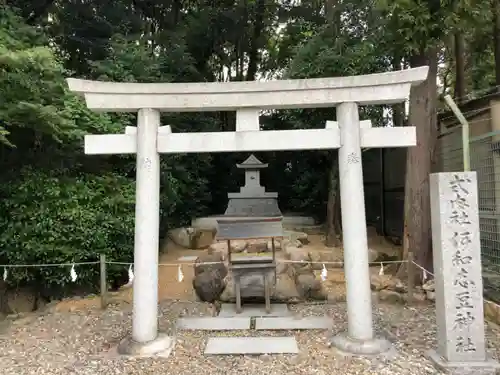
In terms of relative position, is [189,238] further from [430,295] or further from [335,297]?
[430,295]

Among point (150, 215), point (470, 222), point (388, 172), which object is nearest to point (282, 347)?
point (150, 215)

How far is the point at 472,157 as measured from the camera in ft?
20.4

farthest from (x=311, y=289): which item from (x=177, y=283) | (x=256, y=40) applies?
(x=256, y=40)

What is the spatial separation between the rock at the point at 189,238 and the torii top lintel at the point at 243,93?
760cm

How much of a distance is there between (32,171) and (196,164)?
5.77 metres

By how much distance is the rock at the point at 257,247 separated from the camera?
8.85 m

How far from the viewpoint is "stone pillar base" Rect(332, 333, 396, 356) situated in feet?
14.9

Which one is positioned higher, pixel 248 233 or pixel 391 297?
pixel 248 233

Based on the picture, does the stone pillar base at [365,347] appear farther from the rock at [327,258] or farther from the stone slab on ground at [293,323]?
the rock at [327,258]

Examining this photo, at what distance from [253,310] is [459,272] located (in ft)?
10.8

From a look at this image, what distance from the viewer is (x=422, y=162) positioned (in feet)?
23.5

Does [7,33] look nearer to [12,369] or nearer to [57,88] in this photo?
[57,88]

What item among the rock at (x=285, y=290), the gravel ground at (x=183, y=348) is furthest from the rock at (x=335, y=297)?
the rock at (x=285, y=290)

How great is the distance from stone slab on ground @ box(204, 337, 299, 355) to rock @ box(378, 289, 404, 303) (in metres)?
2.29
